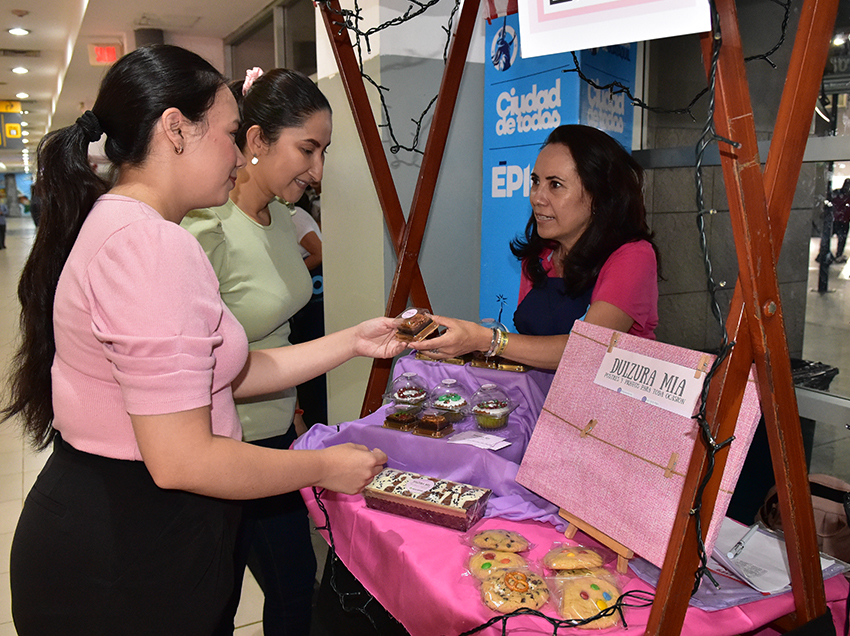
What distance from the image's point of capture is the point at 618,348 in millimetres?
1123

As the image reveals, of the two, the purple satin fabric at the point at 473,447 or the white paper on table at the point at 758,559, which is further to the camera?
the purple satin fabric at the point at 473,447

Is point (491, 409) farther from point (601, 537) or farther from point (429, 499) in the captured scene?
point (601, 537)

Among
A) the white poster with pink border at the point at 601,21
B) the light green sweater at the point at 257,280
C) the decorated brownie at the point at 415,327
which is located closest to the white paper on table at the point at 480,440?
the decorated brownie at the point at 415,327

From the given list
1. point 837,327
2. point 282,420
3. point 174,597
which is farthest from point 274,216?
point 837,327

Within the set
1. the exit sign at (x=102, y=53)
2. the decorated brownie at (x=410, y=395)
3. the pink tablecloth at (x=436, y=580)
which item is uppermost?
the exit sign at (x=102, y=53)

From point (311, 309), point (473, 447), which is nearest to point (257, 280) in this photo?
point (473, 447)

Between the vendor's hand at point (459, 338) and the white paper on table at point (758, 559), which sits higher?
the vendor's hand at point (459, 338)

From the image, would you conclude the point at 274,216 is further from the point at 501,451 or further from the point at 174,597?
the point at 174,597

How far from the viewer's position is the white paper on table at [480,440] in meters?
1.47

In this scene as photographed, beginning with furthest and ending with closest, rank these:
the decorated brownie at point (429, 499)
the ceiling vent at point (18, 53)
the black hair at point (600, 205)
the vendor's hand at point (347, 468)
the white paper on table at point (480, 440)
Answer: the ceiling vent at point (18, 53) → the black hair at point (600, 205) → the white paper on table at point (480, 440) → the decorated brownie at point (429, 499) → the vendor's hand at point (347, 468)

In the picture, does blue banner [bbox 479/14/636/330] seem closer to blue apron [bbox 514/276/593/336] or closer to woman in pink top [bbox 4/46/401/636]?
blue apron [bbox 514/276/593/336]

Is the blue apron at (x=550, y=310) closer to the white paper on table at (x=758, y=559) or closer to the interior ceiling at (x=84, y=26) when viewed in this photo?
the white paper on table at (x=758, y=559)

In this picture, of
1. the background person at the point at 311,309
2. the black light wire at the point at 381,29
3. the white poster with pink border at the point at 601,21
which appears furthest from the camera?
the background person at the point at 311,309

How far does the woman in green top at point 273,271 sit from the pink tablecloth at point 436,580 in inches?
12.5
